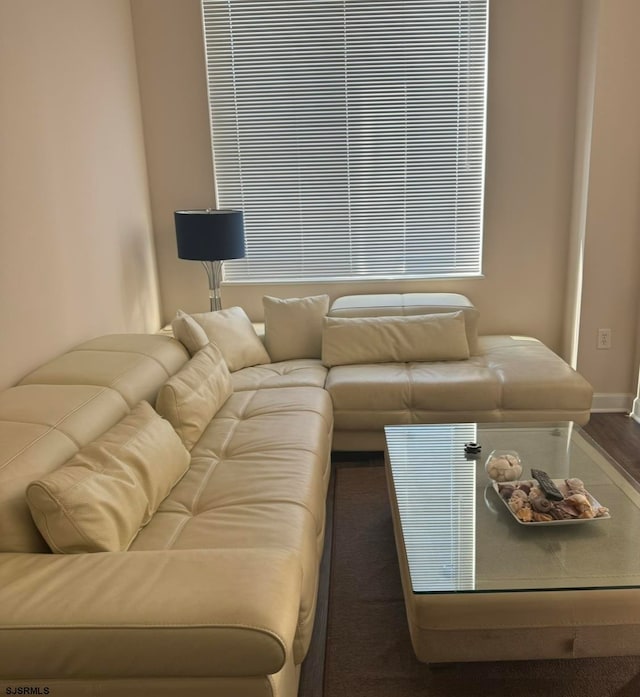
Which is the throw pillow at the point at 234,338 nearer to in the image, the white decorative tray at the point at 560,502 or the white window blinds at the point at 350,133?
the white window blinds at the point at 350,133

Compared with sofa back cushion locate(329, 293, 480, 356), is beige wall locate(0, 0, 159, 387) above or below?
above

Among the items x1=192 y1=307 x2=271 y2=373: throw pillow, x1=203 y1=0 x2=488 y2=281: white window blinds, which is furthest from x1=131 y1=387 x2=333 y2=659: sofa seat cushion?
x1=203 y1=0 x2=488 y2=281: white window blinds

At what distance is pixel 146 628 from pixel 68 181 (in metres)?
2.16

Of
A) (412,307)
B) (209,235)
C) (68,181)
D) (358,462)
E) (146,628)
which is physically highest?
(68,181)

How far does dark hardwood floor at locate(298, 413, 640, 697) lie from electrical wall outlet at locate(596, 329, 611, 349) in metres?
0.41

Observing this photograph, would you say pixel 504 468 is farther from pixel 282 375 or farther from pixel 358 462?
pixel 282 375

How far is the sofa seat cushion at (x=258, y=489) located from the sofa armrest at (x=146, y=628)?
0.31m

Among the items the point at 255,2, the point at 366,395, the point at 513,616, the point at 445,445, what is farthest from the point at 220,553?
the point at 255,2

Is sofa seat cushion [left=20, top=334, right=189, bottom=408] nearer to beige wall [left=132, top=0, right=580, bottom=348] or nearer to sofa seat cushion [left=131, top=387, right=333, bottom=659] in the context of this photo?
sofa seat cushion [left=131, top=387, right=333, bottom=659]

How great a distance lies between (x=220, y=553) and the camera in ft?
4.75

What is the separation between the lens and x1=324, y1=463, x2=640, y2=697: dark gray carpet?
1708mm

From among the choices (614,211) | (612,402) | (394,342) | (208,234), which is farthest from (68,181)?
(612,402)

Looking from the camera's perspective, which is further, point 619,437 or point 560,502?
point 619,437

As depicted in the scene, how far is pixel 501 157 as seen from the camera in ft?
12.2
